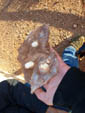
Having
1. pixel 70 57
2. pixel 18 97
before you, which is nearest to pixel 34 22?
pixel 70 57

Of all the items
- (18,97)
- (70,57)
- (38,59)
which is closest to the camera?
(38,59)

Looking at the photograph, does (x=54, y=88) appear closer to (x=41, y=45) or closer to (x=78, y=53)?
(x=41, y=45)

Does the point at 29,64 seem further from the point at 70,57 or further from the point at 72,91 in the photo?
the point at 70,57

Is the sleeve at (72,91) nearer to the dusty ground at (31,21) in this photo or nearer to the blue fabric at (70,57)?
the blue fabric at (70,57)

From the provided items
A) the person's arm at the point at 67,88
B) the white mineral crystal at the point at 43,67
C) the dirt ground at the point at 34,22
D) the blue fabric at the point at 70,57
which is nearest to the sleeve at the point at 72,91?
the person's arm at the point at 67,88

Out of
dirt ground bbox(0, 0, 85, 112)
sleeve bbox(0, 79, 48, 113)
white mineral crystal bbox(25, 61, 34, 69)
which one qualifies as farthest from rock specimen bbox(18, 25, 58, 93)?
dirt ground bbox(0, 0, 85, 112)

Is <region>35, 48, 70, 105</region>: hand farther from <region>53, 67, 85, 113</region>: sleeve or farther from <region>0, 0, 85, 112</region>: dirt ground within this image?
<region>0, 0, 85, 112</region>: dirt ground
